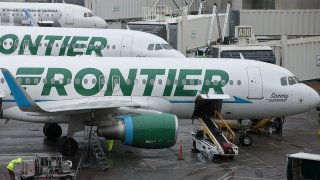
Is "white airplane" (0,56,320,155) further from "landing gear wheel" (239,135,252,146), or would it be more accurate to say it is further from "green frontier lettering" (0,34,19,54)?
"green frontier lettering" (0,34,19,54)

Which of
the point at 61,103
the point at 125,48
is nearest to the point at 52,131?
the point at 61,103

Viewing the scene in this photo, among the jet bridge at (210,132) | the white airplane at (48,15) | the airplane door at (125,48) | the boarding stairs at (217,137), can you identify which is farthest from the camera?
the white airplane at (48,15)

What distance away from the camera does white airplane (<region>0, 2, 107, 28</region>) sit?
66.0m

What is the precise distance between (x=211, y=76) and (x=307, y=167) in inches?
434

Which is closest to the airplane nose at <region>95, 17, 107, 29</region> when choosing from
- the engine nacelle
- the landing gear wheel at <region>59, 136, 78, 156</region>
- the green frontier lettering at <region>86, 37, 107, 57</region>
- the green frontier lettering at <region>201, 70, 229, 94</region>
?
the green frontier lettering at <region>86, 37, 107, 57</region>

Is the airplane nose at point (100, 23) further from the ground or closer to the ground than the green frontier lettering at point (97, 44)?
further from the ground

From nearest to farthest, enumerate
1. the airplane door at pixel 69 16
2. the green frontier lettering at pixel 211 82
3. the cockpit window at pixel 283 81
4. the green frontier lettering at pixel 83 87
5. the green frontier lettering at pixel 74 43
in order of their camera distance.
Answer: the green frontier lettering at pixel 83 87 < the green frontier lettering at pixel 211 82 < the cockpit window at pixel 283 81 < the green frontier lettering at pixel 74 43 < the airplane door at pixel 69 16

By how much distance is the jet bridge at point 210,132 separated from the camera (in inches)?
1190

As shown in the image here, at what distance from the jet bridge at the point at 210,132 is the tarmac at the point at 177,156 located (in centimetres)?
43

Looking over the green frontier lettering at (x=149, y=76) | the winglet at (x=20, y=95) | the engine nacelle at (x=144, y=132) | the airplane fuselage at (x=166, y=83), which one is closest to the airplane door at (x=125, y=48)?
the airplane fuselage at (x=166, y=83)

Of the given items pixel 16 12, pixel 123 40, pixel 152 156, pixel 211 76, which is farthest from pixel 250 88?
pixel 16 12

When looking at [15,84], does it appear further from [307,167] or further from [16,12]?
[16,12]

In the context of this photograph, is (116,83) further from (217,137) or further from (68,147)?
(217,137)

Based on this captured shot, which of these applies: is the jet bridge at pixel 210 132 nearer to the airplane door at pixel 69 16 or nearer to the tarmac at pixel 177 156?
the tarmac at pixel 177 156
